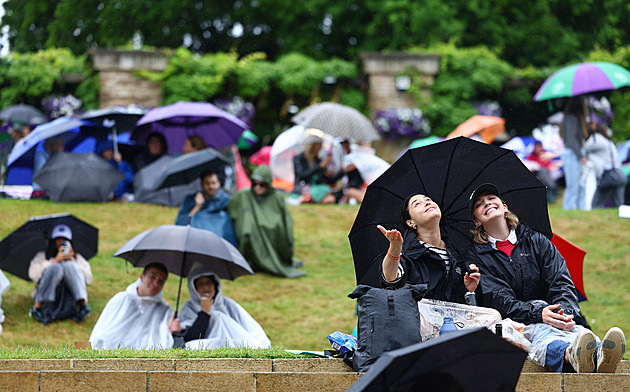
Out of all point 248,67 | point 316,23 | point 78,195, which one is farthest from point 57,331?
point 316,23

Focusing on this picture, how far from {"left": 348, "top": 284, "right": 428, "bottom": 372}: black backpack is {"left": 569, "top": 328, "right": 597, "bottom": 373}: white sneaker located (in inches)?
34.9

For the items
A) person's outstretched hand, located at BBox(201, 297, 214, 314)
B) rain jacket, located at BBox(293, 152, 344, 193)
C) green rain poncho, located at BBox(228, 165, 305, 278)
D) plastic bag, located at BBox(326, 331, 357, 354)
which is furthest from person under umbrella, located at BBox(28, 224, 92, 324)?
rain jacket, located at BBox(293, 152, 344, 193)

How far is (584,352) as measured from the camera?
529cm

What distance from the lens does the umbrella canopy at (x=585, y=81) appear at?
550 inches

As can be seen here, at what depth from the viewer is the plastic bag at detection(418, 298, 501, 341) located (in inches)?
228

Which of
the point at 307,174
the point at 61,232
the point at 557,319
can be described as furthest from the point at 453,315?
the point at 307,174

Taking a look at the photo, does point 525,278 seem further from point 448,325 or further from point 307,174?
point 307,174

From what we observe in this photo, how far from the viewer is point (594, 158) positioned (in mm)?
14766

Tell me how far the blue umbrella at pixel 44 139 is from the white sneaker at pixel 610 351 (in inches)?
425

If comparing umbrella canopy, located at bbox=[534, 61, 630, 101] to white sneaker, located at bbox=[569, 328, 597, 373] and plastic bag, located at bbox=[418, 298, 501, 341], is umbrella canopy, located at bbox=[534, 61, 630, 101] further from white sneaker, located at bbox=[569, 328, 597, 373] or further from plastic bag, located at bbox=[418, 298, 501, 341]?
white sneaker, located at bbox=[569, 328, 597, 373]

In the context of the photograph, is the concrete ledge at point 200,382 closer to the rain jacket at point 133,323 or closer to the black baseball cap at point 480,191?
the black baseball cap at point 480,191

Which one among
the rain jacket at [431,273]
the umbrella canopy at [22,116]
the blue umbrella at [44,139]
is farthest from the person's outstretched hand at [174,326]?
the umbrella canopy at [22,116]

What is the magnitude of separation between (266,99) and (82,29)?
7.51m

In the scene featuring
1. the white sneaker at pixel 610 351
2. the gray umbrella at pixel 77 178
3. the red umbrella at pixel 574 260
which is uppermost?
the gray umbrella at pixel 77 178
